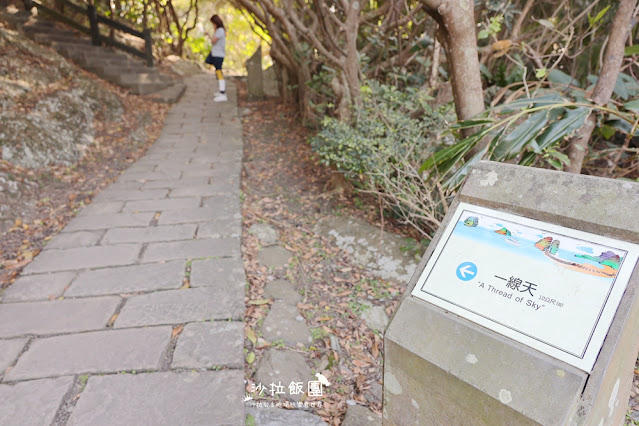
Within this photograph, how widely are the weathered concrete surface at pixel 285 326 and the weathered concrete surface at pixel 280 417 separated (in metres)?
0.46

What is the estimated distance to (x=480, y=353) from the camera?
3.20 ft

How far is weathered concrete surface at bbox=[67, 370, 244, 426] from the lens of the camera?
60.5 inches

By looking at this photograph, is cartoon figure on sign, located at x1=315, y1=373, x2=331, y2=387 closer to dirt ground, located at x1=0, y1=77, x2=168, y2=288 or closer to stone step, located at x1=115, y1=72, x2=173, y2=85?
dirt ground, located at x1=0, y1=77, x2=168, y2=288

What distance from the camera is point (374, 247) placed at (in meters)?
A: 3.21

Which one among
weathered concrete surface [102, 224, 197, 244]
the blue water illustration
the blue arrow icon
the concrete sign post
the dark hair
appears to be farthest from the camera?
the dark hair

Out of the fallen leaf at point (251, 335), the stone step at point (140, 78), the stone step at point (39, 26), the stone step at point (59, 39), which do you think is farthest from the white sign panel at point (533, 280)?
the stone step at point (39, 26)

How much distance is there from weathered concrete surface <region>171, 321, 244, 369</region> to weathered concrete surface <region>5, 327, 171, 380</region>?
0.10 m

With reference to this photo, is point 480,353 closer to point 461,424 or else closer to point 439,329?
point 439,329

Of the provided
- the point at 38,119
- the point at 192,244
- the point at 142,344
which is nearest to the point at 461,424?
the point at 142,344

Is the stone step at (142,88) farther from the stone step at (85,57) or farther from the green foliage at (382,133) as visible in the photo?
the green foliage at (382,133)

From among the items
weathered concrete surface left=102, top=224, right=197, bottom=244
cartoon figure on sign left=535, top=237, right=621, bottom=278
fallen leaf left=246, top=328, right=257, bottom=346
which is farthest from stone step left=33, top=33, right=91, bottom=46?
cartoon figure on sign left=535, top=237, right=621, bottom=278

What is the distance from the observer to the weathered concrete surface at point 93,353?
1.77 meters

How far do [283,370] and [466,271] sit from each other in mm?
1234

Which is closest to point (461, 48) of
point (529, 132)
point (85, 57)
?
point (529, 132)
